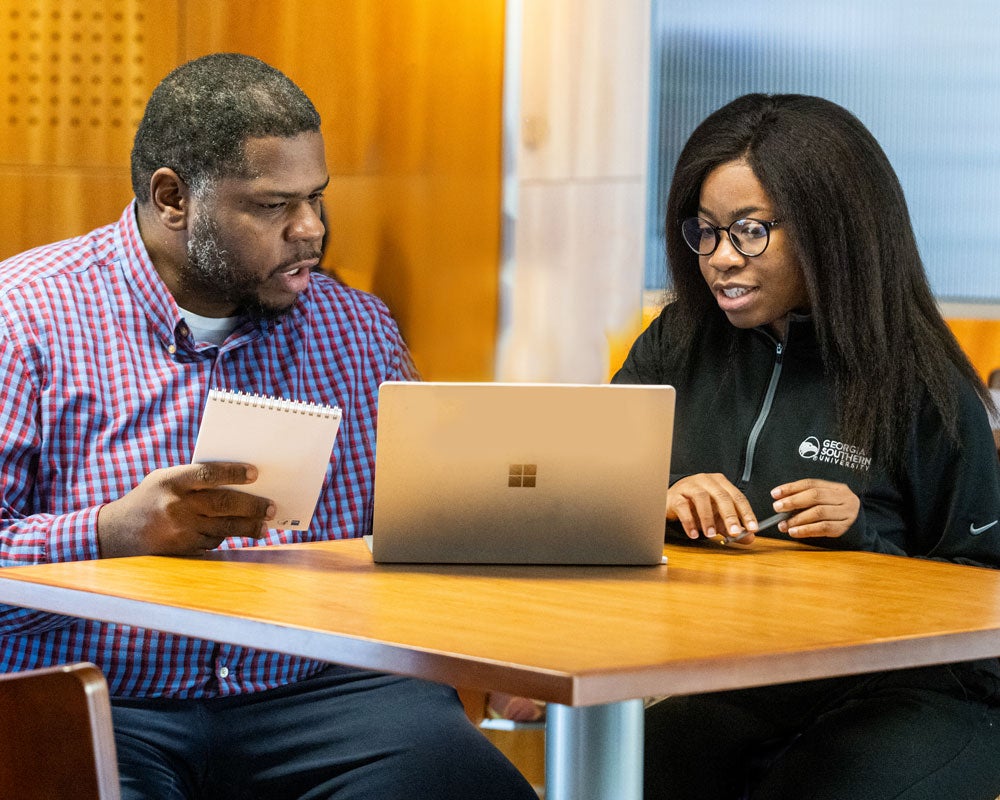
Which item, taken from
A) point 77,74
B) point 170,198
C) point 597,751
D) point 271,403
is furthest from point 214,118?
point 77,74

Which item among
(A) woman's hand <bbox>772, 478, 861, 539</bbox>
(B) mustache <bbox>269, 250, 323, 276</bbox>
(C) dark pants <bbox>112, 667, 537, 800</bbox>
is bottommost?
(C) dark pants <bbox>112, 667, 537, 800</bbox>

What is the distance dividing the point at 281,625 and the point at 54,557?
621mm

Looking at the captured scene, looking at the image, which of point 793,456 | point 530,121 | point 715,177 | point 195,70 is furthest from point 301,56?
point 793,456

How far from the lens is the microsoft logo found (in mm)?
1549

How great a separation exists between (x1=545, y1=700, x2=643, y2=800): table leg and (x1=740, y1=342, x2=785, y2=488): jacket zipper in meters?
0.65

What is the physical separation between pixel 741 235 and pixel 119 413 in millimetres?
953

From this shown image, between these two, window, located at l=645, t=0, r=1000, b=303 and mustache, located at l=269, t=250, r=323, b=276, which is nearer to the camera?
mustache, located at l=269, t=250, r=323, b=276

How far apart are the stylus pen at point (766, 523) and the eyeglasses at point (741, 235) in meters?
0.40

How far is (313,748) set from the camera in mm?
1800

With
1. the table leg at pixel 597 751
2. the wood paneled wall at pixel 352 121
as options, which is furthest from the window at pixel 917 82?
the table leg at pixel 597 751

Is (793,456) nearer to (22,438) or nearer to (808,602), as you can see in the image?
(808,602)

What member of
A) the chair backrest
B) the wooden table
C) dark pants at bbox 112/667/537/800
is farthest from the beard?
the chair backrest

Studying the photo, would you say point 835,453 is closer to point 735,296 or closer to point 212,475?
point 735,296

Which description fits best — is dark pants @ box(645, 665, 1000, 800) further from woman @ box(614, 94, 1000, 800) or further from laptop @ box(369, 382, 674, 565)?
laptop @ box(369, 382, 674, 565)
